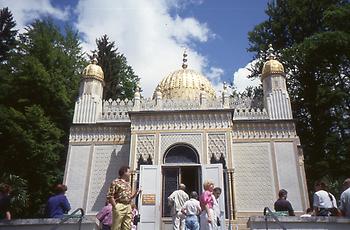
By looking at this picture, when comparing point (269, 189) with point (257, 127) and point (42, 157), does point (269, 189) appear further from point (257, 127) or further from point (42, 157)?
point (42, 157)

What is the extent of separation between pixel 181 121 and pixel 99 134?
4294 mm

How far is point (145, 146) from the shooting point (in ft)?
51.8

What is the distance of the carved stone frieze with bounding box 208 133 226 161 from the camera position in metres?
15.4

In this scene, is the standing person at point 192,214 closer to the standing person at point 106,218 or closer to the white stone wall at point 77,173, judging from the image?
the standing person at point 106,218

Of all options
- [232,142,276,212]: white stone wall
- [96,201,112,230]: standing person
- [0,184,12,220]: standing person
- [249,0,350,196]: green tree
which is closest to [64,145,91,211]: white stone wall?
[232,142,276,212]: white stone wall

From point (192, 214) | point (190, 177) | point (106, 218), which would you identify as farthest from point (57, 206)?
point (190, 177)

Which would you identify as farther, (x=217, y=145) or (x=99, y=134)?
(x=99, y=134)

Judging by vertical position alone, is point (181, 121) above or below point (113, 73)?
below

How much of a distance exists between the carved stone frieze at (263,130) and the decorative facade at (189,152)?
5 cm

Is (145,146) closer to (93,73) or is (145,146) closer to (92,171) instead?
(92,171)

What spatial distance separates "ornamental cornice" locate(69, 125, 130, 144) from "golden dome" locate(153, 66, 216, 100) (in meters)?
3.79

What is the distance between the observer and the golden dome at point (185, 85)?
19.5 m

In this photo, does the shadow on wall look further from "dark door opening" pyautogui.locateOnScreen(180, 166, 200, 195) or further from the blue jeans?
the blue jeans

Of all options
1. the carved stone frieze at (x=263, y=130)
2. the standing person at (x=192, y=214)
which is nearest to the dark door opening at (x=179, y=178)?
the carved stone frieze at (x=263, y=130)
